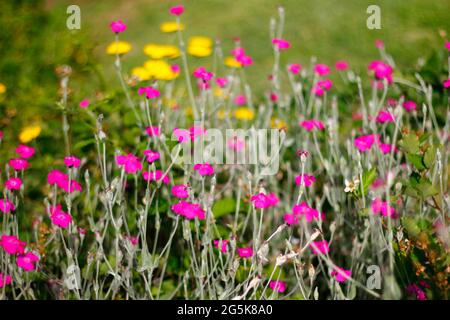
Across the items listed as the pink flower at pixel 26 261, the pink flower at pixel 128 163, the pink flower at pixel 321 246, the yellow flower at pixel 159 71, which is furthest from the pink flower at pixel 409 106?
the pink flower at pixel 26 261

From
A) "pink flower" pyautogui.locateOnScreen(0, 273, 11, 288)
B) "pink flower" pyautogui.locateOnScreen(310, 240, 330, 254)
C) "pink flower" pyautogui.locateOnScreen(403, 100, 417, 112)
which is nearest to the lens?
"pink flower" pyautogui.locateOnScreen(310, 240, 330, 254)

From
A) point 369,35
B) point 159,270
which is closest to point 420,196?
point 159,270

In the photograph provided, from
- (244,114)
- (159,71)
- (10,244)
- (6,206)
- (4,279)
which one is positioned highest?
(159,71)

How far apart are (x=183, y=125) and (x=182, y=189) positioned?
1110 millimetres

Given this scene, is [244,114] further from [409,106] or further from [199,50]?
[409,106]

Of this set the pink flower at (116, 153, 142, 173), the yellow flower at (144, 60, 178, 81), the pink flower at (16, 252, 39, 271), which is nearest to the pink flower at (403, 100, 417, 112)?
the yellow flower at (144, 60, 178, 81)

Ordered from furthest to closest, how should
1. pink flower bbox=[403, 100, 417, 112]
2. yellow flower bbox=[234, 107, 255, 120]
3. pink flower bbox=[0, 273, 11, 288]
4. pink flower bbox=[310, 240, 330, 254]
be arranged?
yellow flower bbox=[234, 107, 255, 120] < pink flower bbox=[403, 100, 417, 112] < pink flower bbox=[0, 273, 11, 288] < pink flower bbox=[310, 240, 330, 254]

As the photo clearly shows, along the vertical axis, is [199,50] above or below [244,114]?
above

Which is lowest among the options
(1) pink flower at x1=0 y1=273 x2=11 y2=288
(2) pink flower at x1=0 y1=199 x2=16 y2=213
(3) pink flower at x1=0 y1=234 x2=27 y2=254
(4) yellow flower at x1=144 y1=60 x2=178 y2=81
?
(1) pink flower at x1=0 y1=273 x2=11 y2=288

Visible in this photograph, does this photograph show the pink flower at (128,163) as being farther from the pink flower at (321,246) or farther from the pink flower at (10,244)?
the pink flower at (321,246)

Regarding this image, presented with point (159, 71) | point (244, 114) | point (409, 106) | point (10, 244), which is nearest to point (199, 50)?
point (159, 71)

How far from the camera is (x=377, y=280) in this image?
171 centimetres

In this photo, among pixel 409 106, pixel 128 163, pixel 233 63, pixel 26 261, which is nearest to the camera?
pixel 26 261

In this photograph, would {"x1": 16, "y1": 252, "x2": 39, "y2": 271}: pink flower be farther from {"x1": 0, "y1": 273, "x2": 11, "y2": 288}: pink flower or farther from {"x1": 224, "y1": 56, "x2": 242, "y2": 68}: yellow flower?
{"x1": 224, "y1": 56, "x2": 242, "y2": 68}: yellow flower
